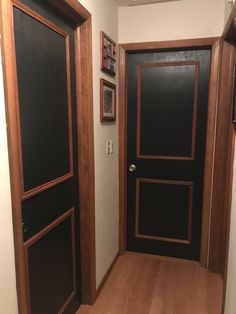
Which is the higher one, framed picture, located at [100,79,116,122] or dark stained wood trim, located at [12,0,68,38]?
dark stained wood trim, located at [12,0,68,38]

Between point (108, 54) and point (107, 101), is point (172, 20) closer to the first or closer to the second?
point (108, 54)

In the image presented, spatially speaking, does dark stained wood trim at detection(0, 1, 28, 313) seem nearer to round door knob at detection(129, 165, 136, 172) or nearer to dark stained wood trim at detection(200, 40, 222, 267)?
round door knob at detection(129, 165, 136, 172)

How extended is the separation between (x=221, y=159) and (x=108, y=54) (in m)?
1.31

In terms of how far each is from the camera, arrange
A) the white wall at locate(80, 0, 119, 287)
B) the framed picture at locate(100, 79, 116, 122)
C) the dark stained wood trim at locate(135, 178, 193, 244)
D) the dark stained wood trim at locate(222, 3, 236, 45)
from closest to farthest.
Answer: the dark stained wood trim at locate(222, 3, 236, 45)
the white wall at locate(80, 0, 119, 287)
the framed picture at locate(100, 79, 116, 122)
the dark stained wood trim at locate(135, 178, 193, 244)

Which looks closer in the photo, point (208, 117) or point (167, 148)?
point (208, 117)

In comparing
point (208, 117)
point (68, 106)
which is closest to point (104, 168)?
point (68, 106)

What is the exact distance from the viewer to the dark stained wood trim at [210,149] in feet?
7.18

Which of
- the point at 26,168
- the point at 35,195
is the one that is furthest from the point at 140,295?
the point at 26,168

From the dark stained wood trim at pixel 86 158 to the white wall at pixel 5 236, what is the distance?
0.77m

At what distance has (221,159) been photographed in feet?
7.26

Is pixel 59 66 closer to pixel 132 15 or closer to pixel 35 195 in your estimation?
pixel 35 195

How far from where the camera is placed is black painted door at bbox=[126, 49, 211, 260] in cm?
235

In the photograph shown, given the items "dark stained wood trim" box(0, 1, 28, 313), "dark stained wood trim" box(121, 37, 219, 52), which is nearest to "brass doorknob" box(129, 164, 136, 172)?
"dark stained wood trim" box(121, 37, 219, 52)

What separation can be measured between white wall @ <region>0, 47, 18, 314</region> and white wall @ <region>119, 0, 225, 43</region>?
169cm
